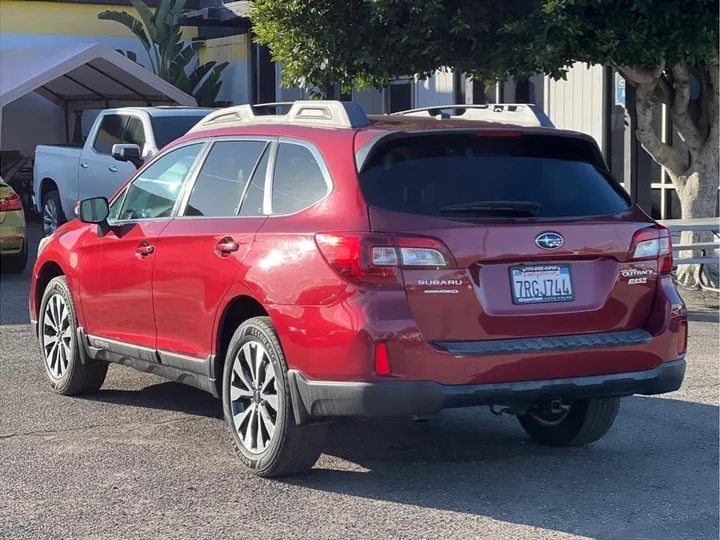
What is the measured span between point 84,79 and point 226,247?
18.9m

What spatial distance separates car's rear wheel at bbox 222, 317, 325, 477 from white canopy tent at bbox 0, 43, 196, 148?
15624 mm

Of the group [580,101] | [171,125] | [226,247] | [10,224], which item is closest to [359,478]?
[226,247]

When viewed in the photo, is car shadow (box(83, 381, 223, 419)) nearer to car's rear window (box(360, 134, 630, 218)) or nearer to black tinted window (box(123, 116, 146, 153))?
car's rear window (box(360, 134, 630, 218))

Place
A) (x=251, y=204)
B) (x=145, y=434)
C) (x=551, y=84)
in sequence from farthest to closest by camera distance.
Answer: (x=551, y=84) < (x=145, y=434) < (x=251, y=204)

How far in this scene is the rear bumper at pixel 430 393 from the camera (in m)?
5.54

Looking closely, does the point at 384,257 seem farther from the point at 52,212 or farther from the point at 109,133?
the point at 52,212

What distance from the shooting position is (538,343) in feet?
18.8

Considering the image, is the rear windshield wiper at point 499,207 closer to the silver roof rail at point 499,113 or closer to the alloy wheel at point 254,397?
the silver roof rail at point 499,113

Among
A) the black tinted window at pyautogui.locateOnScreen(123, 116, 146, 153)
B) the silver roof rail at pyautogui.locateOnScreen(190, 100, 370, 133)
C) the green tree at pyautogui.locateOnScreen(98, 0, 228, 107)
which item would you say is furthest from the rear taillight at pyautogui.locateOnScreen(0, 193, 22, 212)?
the green tree at pyautogui.locateOnScreen(98, 0, 228, 107)

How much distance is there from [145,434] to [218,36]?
2186 centimetres

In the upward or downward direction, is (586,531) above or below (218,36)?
below

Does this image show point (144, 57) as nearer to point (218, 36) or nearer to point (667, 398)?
point (218, 36)

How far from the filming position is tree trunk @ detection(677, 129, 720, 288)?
44.8ft

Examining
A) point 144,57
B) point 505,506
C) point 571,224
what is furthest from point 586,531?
point 144,57
